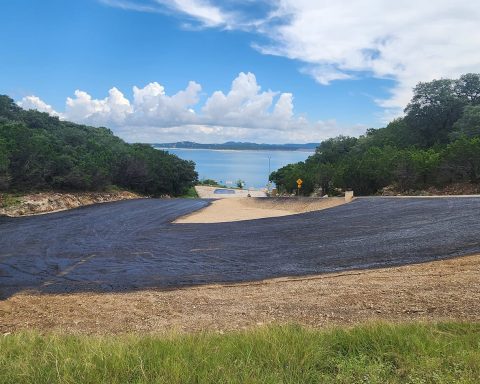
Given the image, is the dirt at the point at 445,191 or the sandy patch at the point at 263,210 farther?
the dirt at the point at 445,191

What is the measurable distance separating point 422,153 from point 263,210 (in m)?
19.7

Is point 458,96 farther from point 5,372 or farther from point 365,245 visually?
point 5,372

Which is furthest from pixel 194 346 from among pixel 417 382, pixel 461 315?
pixel 461 315

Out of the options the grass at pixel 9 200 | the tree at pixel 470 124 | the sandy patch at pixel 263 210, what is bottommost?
the sandy patch at pixel 263 210

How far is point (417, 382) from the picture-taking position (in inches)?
160

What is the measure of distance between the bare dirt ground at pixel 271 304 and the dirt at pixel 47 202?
25.8 metres

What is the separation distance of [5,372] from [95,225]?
23.0m

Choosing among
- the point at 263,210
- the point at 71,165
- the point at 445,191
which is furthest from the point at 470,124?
the point at 71,165

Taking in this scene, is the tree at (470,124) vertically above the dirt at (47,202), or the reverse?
the tree at (470,124)

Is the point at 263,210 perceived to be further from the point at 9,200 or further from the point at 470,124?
the point at 470,124

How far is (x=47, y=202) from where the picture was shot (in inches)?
1524

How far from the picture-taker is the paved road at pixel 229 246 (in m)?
13.6

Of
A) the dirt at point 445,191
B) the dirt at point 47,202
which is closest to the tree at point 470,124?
the dirt at point 445,191

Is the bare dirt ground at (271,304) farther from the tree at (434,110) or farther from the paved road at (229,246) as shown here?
the tree at (434,110)
